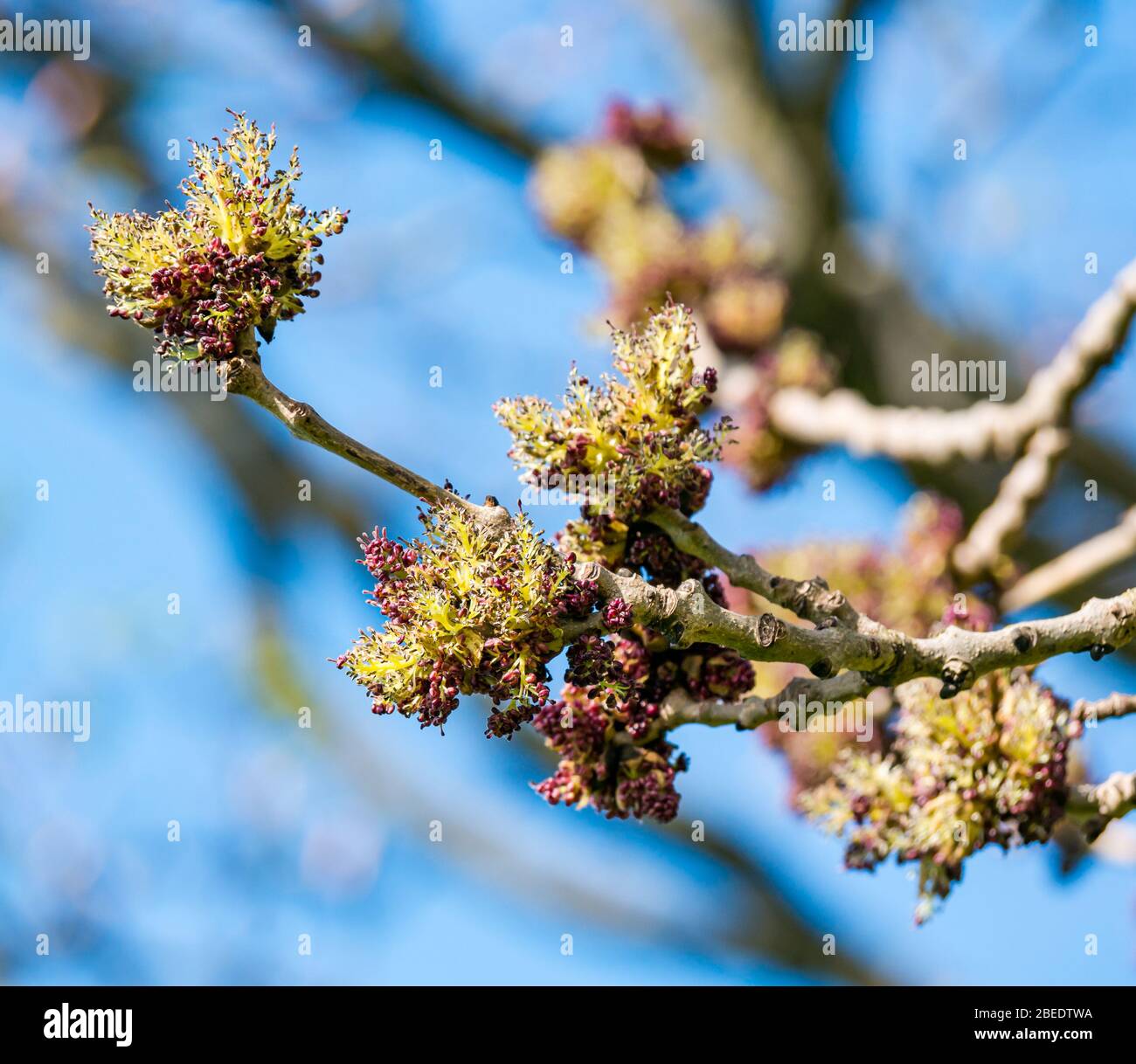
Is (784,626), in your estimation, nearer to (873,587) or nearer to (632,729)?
(632,729)

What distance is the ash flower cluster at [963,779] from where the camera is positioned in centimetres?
300

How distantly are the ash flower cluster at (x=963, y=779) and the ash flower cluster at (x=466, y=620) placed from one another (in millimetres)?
1131

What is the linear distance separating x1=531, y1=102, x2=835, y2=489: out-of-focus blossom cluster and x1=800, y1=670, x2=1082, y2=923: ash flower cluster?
305cm

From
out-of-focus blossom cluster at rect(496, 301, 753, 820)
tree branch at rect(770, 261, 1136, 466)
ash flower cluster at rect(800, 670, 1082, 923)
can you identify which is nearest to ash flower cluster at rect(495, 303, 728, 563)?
out-of-focus blossom cluster at rect(496, 301, 753, 820)

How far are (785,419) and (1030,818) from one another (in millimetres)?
3112

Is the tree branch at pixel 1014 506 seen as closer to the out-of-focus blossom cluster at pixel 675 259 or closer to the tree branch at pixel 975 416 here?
the tree branch at pixel 975 416

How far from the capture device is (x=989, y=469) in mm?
6398

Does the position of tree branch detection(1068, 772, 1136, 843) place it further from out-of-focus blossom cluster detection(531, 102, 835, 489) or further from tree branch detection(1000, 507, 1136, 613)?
out-of-focus blossom cluster detection(531, 102, 835, 489)

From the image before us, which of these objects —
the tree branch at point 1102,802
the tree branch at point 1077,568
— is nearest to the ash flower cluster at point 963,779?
the tree branch at point 1102,802

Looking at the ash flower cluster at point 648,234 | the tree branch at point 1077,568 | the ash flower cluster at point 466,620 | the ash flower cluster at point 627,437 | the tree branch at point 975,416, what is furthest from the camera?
the ash flower cluster at point 648,234

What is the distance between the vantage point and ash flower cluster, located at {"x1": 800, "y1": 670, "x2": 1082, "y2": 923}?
9.84ft

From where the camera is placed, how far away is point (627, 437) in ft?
8.93

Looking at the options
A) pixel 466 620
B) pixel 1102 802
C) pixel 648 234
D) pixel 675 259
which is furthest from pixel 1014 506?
pixel 648 234
